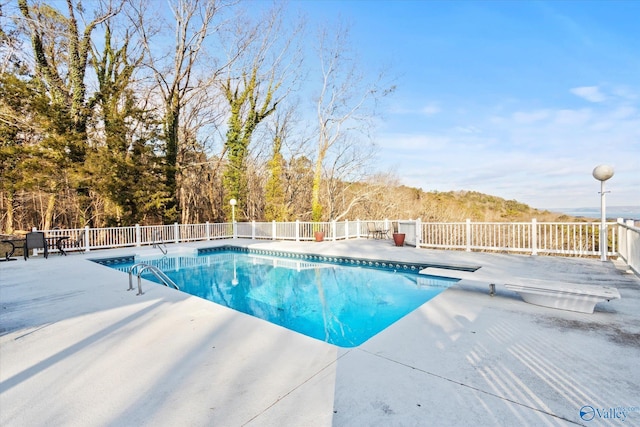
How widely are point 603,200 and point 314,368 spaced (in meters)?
7.37

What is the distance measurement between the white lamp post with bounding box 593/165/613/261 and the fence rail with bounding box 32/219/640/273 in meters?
0.22

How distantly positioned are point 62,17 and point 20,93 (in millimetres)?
3674

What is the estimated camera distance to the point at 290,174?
59.2 feet

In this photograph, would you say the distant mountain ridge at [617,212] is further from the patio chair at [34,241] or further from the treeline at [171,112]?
the patio chair at [34,241]

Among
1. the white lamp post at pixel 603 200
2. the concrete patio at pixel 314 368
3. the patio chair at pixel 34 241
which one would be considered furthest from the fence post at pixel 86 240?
the white lamp post at pixel 603 200

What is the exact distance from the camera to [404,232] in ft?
33.5

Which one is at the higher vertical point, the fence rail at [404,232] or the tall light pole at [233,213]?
the tall light pole at [233,213]

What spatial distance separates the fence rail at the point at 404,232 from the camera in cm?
768

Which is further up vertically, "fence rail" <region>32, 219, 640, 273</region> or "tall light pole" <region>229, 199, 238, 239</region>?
"tall light pole" <region>229, 199, 238, 239</region>

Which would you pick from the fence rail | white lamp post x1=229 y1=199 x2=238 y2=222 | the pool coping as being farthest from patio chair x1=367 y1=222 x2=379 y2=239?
white lamp post x1=229 y1=199 x2=238 y2=222

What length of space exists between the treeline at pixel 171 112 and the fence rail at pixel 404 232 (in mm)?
1104

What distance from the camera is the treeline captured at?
34.6 feet

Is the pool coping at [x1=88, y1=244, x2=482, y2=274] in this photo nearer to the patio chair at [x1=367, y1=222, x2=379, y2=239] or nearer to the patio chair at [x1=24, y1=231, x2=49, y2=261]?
the patio chair at [x1=24, y1=231, x2=49, y2=261]

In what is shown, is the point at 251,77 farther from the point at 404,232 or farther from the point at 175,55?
the point at 404,232
